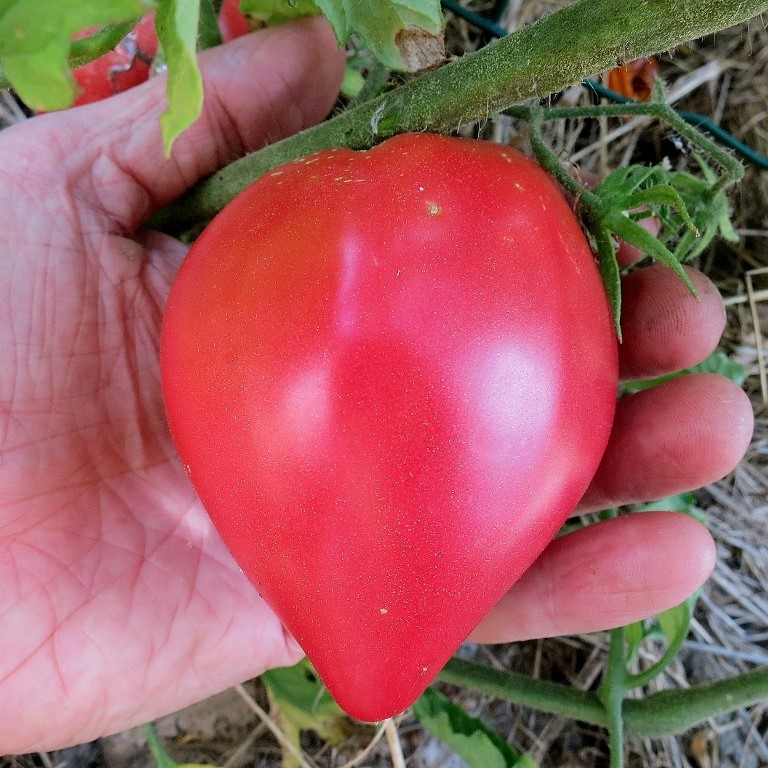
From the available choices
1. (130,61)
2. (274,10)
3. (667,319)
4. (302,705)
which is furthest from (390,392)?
(302,705)

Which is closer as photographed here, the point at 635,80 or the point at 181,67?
the point at 181,67

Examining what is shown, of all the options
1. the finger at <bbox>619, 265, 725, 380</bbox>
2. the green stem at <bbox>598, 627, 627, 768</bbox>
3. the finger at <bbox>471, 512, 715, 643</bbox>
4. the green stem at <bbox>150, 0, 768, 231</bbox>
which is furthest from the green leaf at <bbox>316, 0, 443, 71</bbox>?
the green stem at <bbox>598, 627, 627, 768</bbox>

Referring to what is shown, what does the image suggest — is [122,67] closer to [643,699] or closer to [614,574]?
[614,574]

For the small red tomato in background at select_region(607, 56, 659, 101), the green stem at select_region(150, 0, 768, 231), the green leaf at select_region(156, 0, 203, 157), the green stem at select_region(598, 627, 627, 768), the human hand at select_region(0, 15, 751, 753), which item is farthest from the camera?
the small red tomato in background at select_region(607, 56, 659, 101)

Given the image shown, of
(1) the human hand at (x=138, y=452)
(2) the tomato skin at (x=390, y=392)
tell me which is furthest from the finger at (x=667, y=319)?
(2) the tomato skin at (x=390, y=392)

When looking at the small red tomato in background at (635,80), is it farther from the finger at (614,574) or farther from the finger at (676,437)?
the finger at (614,574)

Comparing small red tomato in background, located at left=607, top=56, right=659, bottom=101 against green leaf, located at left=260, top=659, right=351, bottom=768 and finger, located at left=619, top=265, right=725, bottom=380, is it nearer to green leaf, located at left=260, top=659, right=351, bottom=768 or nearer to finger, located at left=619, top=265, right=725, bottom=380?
finger, located at left=619, top=265, right=725, bottom=380
